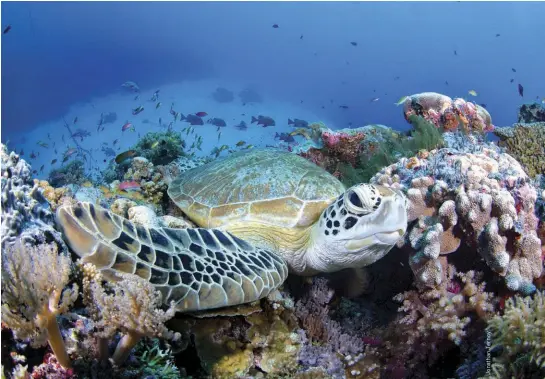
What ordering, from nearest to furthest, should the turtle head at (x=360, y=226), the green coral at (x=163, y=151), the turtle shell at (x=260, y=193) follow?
the turtle head at (x=360, y=226), the turtle shell at (x=260, y=193), the green coral at (x=163, y=151)

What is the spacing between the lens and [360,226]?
2.12 meters

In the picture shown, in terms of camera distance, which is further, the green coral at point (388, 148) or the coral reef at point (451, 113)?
the coral reef at point (451, 113)

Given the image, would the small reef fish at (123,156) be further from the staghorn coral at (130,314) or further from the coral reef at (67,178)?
the staghorn coral at (130,314)

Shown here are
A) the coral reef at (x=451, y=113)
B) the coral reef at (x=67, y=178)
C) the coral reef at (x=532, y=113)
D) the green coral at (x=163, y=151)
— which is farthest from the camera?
the coral reef at (x=532, y=113)

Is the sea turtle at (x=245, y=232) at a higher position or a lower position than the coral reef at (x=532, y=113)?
lower

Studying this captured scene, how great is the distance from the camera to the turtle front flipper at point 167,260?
5.03 ft

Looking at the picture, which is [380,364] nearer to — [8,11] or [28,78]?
[28,78]

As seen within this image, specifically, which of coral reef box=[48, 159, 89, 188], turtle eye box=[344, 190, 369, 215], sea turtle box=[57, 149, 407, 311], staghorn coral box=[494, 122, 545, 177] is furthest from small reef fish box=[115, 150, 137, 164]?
staghorn coral box=[494, 122, 545, 177]

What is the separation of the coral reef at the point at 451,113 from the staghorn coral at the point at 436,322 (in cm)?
289

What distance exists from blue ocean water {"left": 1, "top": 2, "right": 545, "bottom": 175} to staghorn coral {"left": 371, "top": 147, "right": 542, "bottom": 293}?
1356 inches

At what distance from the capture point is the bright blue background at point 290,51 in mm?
60656

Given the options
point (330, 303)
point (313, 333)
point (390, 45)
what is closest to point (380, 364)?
point (313, 333)

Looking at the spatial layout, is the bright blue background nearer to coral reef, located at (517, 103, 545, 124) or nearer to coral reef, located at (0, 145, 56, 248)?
coral reef, located at (517, 103, 545, 124)

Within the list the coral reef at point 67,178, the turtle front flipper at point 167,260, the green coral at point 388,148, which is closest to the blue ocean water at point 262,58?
the coral reef at point 67,178
